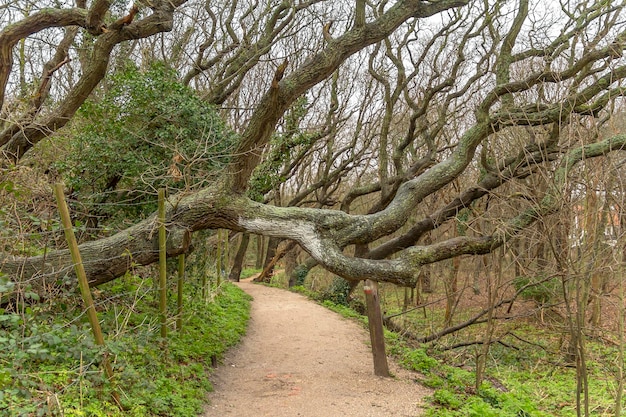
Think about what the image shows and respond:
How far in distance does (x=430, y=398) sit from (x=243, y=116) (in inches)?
608

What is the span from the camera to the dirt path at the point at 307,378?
17.6ft

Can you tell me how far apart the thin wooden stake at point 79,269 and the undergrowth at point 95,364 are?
0.07 metres

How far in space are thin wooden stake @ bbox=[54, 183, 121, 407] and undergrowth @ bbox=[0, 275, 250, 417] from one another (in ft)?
0.22

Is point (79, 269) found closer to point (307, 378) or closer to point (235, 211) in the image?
point (235, 211)

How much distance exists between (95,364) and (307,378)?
10.3 ft

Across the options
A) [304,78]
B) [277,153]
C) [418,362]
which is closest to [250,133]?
[304,78]

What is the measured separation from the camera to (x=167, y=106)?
7.77 meters

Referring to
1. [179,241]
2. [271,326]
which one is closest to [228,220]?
[179,241]

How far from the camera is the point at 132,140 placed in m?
7.68

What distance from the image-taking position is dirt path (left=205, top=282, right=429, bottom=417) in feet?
17.6

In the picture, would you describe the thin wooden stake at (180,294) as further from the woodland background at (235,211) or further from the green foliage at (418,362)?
the green foliage at (418,362)

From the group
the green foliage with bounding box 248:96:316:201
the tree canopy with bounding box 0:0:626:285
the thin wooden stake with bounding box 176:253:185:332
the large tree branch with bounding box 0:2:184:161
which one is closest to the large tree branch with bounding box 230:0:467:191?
the tree canopy with bounding box 0:0:626:285

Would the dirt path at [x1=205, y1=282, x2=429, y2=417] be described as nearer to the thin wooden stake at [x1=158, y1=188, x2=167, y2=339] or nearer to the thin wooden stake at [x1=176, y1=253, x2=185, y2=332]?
the thin wooden stake at [x1=176, y1=253, x2=185, y2=332]

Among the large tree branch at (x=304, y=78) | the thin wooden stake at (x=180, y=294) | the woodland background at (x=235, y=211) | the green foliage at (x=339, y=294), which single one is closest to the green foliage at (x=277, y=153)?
the woodland background at (x=235, y=211)
